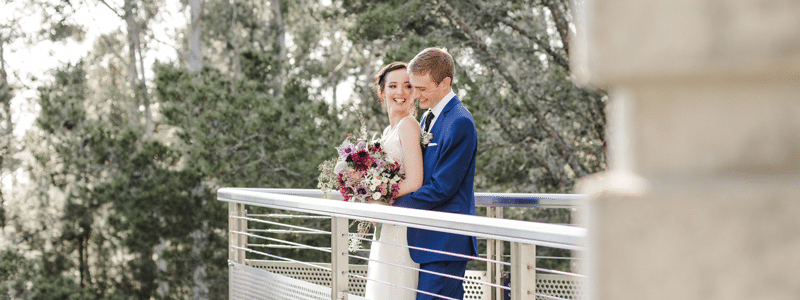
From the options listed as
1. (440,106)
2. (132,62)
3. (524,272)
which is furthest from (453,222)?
(132,62)

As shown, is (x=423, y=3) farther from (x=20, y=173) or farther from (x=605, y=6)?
(x=605, y=6)

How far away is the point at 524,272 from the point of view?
265 centimetres

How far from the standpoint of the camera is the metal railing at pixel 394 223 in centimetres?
250

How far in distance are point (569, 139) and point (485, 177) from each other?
5.74 ft

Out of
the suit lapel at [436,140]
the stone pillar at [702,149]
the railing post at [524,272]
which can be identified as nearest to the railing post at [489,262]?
the suit lapel at [436,140]

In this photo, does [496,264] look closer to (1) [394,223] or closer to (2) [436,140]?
(2) [436,140]

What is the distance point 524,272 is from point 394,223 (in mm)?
688

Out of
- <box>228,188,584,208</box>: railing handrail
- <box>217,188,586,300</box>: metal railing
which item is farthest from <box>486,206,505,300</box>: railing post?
<box>228,188,584,208</box>: railing handrail

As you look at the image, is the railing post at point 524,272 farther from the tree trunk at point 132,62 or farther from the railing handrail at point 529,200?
the tree trunk at point 132,62

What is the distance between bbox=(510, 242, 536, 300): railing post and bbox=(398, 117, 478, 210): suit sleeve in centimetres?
70

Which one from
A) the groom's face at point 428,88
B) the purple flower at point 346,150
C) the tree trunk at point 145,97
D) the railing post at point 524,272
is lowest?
the railing post at point 524,272

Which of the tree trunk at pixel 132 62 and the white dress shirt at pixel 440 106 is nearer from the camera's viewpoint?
the white dress shirt at pixel 440 106

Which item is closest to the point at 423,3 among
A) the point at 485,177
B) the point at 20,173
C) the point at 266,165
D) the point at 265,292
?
the point at 485,177

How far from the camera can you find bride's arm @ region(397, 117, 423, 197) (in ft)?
11.6
